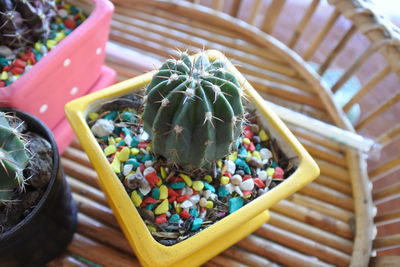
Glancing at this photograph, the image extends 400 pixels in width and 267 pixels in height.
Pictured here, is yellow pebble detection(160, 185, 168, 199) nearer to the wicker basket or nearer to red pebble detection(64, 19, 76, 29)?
the wicker basket

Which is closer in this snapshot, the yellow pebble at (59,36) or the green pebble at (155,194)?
the green pebble at (155,194)

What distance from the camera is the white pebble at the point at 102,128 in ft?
1.95

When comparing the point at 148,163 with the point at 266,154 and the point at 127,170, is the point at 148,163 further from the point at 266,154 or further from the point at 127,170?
the point at 266,154

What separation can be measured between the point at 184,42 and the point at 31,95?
1.35ft

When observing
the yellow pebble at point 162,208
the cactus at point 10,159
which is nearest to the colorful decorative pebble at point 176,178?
the yellow pebble at point 162,208

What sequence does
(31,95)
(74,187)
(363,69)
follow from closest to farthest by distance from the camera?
(31,95)
(74,187)
(363,69)

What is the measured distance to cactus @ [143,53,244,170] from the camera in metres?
0.45

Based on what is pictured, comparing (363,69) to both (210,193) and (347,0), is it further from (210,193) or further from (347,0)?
(210,193)

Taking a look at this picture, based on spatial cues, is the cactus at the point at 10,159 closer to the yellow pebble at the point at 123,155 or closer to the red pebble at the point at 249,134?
the yellow pebble at the point at 123,155

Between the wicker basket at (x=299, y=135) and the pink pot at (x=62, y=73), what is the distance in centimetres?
11

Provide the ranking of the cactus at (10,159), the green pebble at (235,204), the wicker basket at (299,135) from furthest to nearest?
1. the wicker basket at (299,135)
2. the green pebble at (235,204)
3. the cactus at (10,159)

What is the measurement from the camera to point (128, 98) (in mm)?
631

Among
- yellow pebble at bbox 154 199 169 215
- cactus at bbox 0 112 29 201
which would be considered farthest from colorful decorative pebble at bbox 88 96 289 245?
cactus at bbox 0 112 29 201

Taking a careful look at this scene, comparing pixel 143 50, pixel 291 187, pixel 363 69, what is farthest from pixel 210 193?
pixel 363 69
